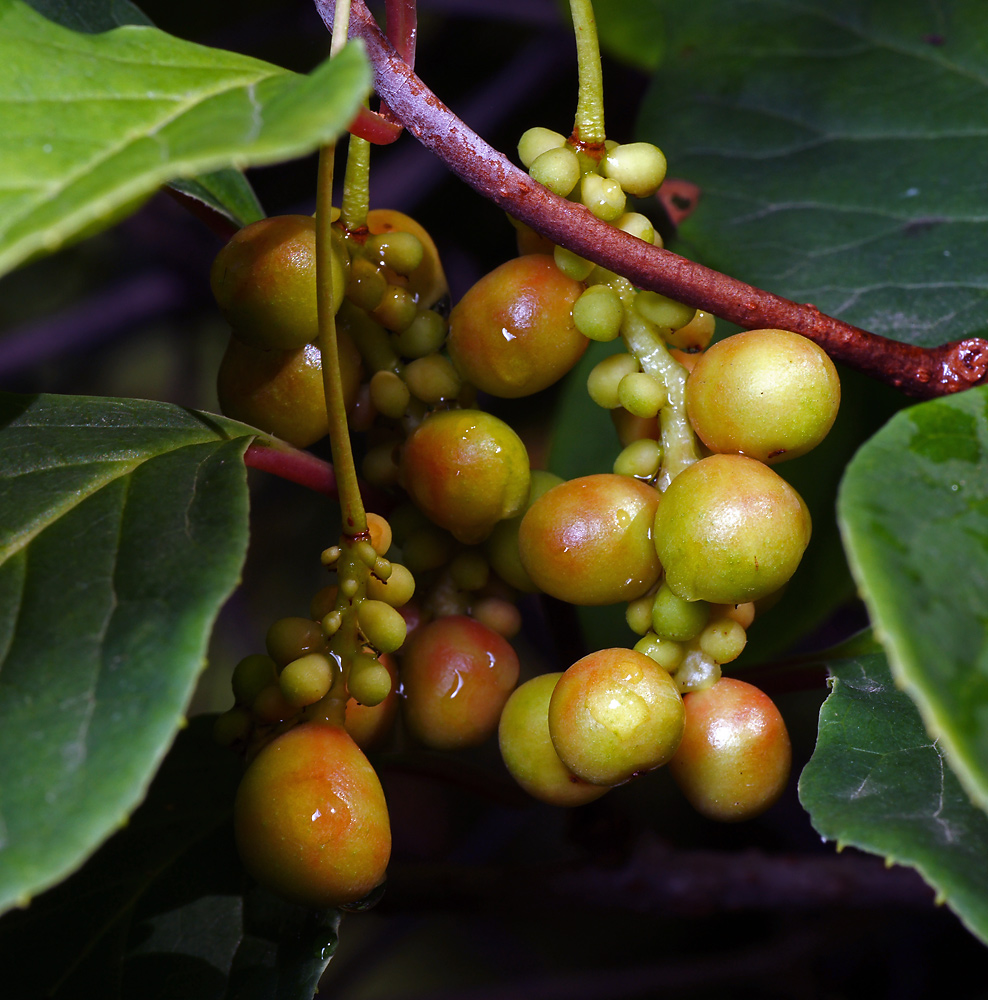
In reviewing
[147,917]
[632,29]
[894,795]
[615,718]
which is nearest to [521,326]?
[615,718]

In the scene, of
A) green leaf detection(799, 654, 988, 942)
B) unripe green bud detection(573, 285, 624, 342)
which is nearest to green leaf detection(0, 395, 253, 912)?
unripe green bud detection(573, 285, 624, 342)

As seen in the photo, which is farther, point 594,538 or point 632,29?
point 632,29

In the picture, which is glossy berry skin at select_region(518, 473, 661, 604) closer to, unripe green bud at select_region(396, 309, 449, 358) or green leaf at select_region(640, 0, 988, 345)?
unripe green bud at select_region(396, 309, 449, 358)

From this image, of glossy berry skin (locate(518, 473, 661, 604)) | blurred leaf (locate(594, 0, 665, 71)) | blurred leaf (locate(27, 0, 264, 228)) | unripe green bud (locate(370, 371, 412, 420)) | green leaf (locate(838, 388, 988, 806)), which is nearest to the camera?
green leaf (locate(838, 388, 988, 806))

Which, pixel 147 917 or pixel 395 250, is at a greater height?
pixel 395 250

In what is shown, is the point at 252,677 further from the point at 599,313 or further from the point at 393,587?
the point at 599,313

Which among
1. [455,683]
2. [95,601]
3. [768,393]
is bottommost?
[455,683]

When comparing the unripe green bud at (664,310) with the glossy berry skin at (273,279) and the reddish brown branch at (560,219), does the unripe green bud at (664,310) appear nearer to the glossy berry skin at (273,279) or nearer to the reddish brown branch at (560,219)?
the reddish brown branch at (560,219)
